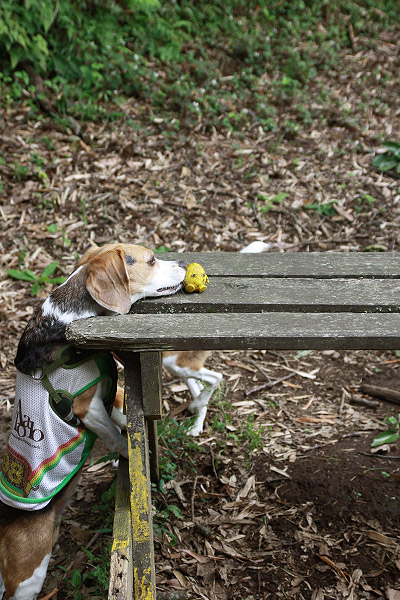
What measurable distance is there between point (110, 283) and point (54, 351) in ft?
1.42

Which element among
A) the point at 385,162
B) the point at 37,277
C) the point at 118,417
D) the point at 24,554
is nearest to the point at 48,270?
the point at 37,277

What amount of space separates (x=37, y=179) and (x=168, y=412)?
358cm

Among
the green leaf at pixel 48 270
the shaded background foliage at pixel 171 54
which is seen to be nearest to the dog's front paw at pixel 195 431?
the green leaf at pixel 48 270

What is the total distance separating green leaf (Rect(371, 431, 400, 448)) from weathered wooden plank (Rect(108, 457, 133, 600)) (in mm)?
1871

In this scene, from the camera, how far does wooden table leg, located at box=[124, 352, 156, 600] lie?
2613 millimetres

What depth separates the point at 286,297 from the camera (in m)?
2.88

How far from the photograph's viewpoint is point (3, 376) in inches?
187

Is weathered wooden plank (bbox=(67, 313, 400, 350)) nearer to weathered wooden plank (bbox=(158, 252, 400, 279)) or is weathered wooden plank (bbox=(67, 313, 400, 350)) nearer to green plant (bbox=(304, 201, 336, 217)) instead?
weathered wooden plank (bbox=(158, 252, 400, 279))

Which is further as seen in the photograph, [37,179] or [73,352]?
[37,179]

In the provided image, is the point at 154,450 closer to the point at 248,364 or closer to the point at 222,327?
the point at 222,327

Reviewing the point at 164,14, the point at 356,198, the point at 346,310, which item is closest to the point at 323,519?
the point at 346,310

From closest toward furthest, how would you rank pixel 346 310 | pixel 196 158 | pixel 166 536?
pixel 346 310 < pixel 166 536 < pixel 196 158

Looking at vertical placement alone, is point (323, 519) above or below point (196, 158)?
below

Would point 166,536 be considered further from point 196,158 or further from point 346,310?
point 196,158
